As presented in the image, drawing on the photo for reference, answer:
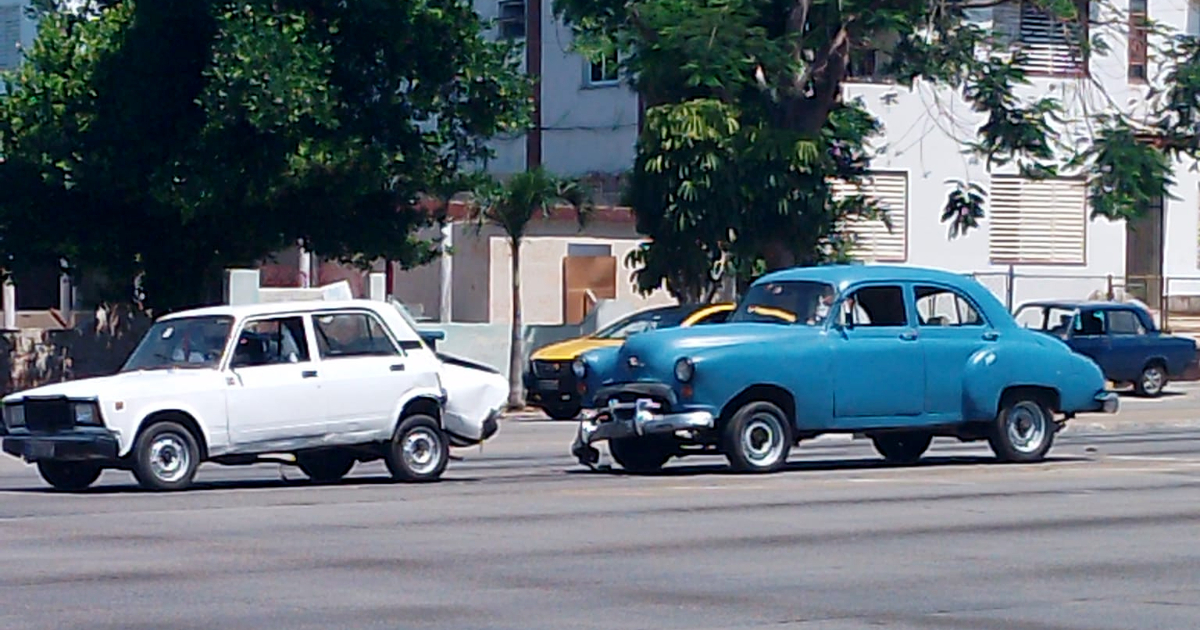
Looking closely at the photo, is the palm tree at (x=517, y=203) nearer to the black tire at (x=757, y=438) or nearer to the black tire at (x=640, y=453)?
→ the black tire at (x=640, y=453)

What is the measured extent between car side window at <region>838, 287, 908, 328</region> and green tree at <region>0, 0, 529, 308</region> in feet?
43.9

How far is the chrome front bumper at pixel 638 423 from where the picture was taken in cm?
1878

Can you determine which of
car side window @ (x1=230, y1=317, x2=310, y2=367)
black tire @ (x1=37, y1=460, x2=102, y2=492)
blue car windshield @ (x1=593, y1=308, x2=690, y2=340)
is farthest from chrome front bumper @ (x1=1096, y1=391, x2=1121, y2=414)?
black tire @ (x1=37, y1=460, x2=102, y2=492)

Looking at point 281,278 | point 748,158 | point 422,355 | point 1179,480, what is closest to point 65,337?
point 281,278

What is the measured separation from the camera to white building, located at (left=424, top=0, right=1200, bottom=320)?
43.4m

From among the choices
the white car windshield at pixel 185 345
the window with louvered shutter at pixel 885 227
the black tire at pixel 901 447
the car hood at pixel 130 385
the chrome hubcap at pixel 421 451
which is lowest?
the black tire at pixel 901 447

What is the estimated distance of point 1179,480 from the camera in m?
19.2

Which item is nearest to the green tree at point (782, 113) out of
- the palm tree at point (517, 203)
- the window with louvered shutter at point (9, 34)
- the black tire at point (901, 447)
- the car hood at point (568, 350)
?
the palm tree at point (517, 203)

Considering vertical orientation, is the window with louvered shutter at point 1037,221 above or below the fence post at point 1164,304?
above

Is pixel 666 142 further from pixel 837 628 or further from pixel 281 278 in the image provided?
pixel 837 628

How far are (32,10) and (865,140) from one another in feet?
49.1

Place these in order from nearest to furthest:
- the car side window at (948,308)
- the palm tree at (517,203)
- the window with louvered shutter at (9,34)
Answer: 1. the car side window at (948,308)
2. the palm tree at (517,203)
3. the window with louvered shutter at (9,34)

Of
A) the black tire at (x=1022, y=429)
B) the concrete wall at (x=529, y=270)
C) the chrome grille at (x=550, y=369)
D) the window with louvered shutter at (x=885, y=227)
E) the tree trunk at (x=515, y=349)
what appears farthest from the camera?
the window with louvered shutter at (x=885, y=227)

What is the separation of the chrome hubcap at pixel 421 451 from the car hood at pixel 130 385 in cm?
194
